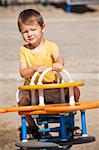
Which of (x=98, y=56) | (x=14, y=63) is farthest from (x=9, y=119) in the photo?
(x=98, y=56)

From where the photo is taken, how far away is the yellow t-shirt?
4.53 meters

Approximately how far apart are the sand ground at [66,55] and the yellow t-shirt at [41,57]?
78cm

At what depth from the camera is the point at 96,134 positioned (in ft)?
17.0

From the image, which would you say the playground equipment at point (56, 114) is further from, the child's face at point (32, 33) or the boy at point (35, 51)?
the child's face at point (32, 33)

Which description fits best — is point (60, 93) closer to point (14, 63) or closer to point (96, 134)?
point (96, 134)

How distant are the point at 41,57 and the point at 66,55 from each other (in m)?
6.15

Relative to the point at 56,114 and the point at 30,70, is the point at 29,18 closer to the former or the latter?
the point at 30,70

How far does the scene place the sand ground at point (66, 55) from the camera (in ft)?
18.2

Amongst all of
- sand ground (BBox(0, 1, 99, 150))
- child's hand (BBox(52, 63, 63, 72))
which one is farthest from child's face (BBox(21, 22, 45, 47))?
sand ground (BBox(0, 1, 99, 150))

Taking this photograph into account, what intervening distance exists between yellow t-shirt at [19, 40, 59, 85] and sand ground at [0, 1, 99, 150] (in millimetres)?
778

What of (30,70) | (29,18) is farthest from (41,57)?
(29,18)

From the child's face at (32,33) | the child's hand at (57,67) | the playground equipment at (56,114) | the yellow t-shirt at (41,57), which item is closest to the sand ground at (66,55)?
the playground equipment at (56,114)

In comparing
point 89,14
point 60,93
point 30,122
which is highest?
point 60,93

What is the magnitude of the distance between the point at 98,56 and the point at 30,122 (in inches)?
226
